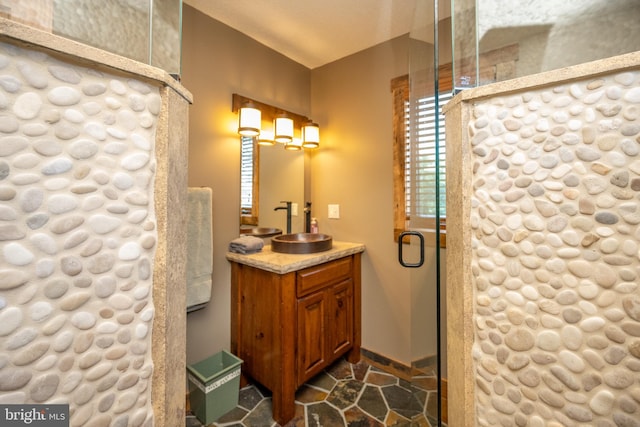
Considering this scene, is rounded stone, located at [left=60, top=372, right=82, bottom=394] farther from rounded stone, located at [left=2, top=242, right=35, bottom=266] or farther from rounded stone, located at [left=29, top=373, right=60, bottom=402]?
rounded stone, located at [left=2, top=242, right=35, bottom=266]

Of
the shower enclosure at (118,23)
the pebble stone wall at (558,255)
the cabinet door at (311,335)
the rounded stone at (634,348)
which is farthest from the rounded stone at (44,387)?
the rounded stone at (634,348)

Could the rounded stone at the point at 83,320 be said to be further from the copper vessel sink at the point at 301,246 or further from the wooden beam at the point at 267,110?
the wooden beam at the point at 267,110

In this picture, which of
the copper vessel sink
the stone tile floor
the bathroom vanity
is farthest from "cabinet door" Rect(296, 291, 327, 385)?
the copper vessel sink

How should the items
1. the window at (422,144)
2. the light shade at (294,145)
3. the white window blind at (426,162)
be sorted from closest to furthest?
the window at (422,144) < the white window blind at (426,162) < the light shade at (294,145)

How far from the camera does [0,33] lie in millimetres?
558

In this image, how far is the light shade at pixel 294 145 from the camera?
229cm

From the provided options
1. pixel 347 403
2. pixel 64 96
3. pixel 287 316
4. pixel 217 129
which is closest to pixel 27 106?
pixel 64 96

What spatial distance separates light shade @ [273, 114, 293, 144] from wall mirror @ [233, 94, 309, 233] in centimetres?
8

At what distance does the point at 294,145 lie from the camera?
231cm

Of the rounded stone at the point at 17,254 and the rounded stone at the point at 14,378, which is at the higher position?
the rounded stone at the point at 17,254

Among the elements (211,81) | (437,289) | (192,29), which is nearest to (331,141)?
(211,81)

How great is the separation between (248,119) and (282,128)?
0.32 m

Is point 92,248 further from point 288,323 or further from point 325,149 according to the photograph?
point 325,149

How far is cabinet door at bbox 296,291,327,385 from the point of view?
64.3 inches
